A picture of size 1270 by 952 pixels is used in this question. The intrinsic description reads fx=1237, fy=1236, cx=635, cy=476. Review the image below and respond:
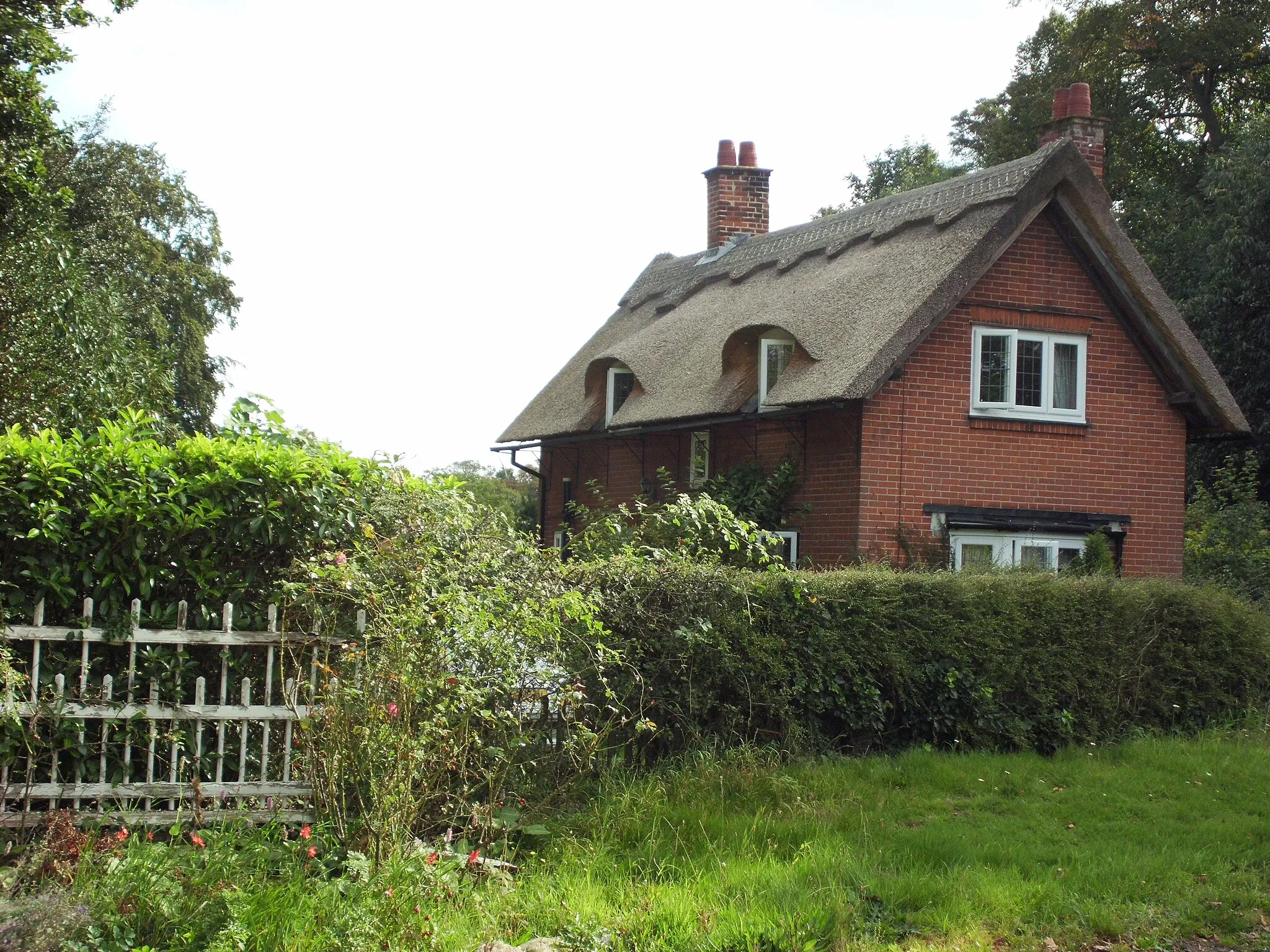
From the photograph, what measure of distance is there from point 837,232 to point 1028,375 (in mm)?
4793

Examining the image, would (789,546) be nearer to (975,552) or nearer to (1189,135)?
(975,552)

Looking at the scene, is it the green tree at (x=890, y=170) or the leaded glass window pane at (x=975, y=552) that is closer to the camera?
the leaded glass window pane at (x=975, y=552)

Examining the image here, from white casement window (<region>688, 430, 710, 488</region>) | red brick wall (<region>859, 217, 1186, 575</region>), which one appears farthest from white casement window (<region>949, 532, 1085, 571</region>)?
white casement window (<region>688, 430, 710, 488</region>)

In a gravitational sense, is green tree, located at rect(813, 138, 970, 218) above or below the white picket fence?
above

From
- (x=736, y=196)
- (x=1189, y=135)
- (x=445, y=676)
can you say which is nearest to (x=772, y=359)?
(x=736, y=196)

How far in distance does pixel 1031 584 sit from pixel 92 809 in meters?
7.43

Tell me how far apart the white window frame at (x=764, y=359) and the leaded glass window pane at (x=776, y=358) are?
0.12 feet

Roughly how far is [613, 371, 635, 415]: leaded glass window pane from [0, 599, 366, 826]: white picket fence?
15.1m

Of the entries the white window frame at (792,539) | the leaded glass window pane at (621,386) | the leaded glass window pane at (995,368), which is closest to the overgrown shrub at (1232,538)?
the leaded glass window pane at (995,368)

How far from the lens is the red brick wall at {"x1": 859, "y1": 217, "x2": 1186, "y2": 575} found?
15.8 m

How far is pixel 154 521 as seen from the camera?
6570 millimetres

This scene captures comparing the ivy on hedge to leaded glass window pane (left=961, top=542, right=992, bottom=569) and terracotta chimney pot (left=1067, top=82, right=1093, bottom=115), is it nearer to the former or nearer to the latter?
leaded glass window pane (left=961, top=542, right=992, bottom=569)

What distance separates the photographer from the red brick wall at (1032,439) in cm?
1575

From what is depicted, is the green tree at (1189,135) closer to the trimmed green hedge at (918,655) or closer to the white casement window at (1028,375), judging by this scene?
the white casement window at (1028,375)
